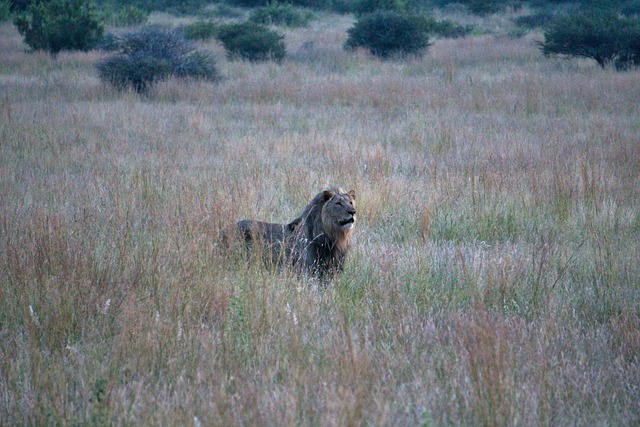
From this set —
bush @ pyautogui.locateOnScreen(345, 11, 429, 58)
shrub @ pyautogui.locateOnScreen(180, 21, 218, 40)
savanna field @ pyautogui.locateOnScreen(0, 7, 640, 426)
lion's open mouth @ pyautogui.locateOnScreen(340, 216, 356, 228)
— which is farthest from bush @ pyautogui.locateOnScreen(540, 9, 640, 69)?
lion's open mouth @ pyautogui.locateOnScreen(340, 216, 356, 228)

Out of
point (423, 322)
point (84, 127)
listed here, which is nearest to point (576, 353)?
point (423, 322)

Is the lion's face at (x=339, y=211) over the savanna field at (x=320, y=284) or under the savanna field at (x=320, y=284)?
over

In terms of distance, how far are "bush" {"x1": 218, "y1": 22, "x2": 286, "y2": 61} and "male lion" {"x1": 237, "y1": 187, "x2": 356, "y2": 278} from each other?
19645 mm

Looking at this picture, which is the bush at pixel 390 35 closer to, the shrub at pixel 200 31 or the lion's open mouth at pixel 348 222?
the shrub at pixel 200 31

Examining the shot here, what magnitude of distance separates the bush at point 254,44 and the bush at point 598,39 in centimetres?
959

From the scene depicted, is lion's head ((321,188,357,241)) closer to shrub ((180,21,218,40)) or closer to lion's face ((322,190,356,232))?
lion's face ((322,190,356,232))

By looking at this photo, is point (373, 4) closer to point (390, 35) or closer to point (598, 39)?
point (390, 35)

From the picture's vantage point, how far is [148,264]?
577 cm

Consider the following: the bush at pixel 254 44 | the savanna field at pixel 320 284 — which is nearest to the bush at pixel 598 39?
the savanna field at pixel 320 284

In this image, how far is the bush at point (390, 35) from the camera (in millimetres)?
27141

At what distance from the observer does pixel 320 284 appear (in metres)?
6.16

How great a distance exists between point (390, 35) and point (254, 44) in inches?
214

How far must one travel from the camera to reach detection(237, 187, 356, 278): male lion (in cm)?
625

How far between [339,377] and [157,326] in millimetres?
1340
